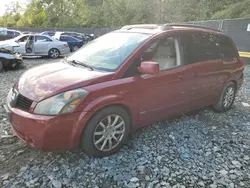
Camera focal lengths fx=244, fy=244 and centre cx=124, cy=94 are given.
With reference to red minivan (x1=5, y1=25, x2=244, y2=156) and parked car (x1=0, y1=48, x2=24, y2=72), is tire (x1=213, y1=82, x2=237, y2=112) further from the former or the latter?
parked car (x1=0, y1=48, x2=24, y2=72)

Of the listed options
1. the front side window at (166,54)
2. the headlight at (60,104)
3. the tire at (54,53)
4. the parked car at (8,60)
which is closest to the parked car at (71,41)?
the tire at (54,53)

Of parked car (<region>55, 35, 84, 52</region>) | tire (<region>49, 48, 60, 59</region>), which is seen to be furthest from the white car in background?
parked car (<region>55, 35, 84, 52</region>)

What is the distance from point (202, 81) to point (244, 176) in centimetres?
182

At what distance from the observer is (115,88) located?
3186mm

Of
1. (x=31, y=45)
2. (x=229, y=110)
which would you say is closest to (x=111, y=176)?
(x=229, y=110)

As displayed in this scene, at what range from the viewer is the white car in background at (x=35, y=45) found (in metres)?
12.6

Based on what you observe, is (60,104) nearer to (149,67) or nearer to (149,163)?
(149,67)

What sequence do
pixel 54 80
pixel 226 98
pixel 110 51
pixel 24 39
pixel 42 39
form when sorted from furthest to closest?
1. pixel 42 39
2. pixel 24 39
3. pixel 226 98
4. pixel 110 51
5. pixel 54 80

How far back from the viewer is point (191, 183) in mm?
2875

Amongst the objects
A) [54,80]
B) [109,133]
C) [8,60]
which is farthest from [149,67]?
[8,60]

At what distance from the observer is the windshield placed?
3.46 meters

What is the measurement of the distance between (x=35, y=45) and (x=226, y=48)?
1075 centimetres

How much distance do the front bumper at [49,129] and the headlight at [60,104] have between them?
0.20 ft

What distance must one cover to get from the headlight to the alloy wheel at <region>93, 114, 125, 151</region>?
46 cm
